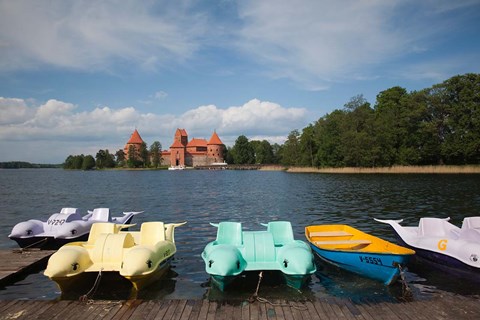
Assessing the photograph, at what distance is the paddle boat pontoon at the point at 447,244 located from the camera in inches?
368

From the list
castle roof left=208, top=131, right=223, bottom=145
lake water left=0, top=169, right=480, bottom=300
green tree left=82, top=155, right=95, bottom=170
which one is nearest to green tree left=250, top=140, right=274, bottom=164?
castle roof left=208, top=131, right=223, bottom=145

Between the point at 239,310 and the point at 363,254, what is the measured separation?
13.0 ft

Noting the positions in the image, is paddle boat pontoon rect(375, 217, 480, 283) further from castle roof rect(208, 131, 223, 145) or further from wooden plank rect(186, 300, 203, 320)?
castle roof rect(208, 131, 223, 145)

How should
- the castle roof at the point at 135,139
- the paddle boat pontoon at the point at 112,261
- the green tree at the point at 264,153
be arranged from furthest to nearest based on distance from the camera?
the castle roof at the point at 135,139, the green tree at the point at 264,153, the paddle boat pontoon at the point at 112,261

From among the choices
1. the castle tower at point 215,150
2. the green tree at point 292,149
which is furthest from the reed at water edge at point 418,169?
the castle tower at point 215,150

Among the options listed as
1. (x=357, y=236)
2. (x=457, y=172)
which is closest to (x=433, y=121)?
(x=457, y=172)

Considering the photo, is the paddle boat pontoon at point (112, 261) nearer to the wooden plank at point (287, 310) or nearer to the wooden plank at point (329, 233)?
the wooden plank at point (287, 310)

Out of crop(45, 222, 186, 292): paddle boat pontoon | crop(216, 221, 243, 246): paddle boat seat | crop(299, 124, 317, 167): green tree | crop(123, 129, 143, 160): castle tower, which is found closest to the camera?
crop(45, 222, 186, 292): paddle boat pontoon

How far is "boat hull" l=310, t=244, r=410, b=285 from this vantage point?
8539 mm

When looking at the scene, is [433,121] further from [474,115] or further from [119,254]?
[119,254]

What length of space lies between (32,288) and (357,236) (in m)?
10.2

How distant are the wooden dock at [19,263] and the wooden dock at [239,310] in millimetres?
2729

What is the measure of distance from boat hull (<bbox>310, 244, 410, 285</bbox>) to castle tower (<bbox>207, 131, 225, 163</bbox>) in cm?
15399

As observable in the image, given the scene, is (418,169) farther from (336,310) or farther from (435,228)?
(336,310)
